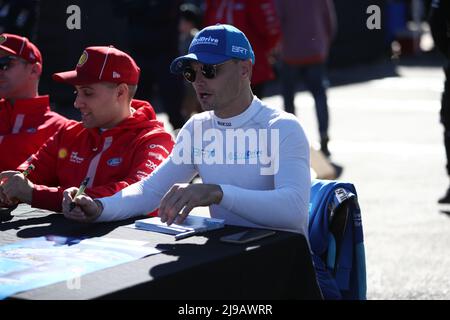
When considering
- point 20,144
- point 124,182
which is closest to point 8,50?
point 20,144

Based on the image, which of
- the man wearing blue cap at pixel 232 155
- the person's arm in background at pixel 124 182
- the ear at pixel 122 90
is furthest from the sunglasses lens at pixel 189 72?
the ear at pixel 122 90

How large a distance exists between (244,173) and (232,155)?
8 cm

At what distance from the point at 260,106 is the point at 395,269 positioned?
2391 millimetres

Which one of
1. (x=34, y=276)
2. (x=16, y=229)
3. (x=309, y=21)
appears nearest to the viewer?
(x=34, y=276)

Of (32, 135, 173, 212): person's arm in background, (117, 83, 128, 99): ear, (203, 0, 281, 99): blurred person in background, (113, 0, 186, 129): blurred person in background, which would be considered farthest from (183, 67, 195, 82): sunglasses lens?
(113, 0, 186, 129): blurred person in background

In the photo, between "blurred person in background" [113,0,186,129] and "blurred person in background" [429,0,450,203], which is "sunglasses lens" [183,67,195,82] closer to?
"blurred person in background" [429,0,450,203]

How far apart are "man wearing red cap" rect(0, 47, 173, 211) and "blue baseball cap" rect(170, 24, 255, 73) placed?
2.20 feet

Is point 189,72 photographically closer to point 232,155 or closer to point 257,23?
point 232,155

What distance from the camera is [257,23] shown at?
8.02 meters

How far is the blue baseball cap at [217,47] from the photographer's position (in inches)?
129

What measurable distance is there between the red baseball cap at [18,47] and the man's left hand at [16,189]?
1232 mm

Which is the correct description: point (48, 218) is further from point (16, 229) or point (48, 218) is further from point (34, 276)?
point (34, 276)

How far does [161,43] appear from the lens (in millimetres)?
8320

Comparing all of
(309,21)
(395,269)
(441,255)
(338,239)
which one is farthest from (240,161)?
(309,21)
